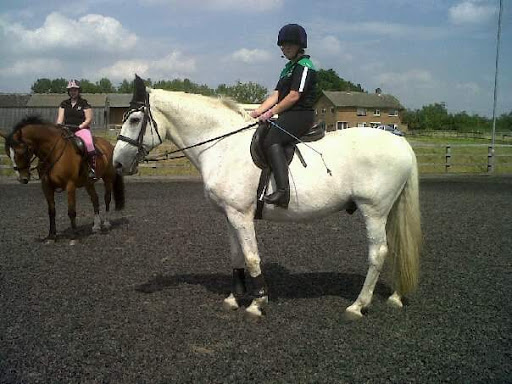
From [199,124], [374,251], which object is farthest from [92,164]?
[374,251]

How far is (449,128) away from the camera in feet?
258

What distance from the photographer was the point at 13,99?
64.9m

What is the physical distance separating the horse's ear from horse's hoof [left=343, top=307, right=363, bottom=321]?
3.29 meters

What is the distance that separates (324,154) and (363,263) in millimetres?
2786

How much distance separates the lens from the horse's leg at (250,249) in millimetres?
4797

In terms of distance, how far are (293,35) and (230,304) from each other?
312 cm

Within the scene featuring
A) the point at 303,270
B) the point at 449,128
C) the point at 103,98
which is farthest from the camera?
the point at 449,128

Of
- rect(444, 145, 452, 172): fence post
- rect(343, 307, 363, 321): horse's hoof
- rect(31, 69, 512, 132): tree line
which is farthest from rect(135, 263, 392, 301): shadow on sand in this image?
rect(31, 69, 512, 132): tree line

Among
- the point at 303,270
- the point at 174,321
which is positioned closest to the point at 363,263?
the point at 303,270

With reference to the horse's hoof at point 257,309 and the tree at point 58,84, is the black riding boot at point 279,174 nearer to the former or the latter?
the horse's hoof at point 257,309

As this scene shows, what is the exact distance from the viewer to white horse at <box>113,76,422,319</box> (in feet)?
15.7

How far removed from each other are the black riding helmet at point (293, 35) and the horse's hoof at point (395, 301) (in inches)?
122

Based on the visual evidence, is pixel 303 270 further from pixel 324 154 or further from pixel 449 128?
pixel 449 128

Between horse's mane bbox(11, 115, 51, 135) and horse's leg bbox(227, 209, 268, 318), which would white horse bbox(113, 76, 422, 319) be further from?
horse's mane bbox(11, 115, 51, 135)
